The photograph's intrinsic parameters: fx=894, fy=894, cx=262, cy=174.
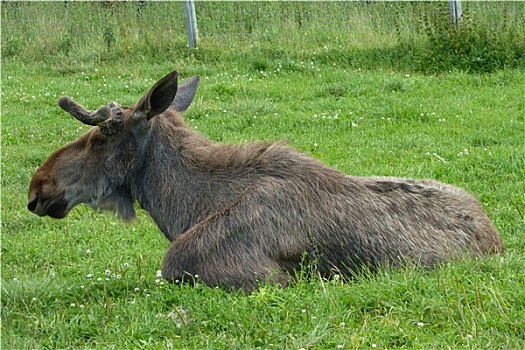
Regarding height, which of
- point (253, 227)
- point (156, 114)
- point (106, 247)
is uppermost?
point (156, 114)

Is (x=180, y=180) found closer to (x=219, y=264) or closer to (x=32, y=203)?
(x=219, y=264)

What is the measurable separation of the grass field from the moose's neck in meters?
→ 0.49

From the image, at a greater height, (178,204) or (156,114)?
(156,114)

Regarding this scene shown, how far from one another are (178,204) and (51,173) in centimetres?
103

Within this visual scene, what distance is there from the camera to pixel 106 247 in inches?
304

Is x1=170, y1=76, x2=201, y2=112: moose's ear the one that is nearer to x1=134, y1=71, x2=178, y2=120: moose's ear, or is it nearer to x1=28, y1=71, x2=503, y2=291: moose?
x1=28, y1=71, x2=503, y2=291: moose

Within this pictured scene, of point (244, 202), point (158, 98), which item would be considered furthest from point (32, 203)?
point (244, 202)

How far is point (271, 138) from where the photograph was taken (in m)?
11.1

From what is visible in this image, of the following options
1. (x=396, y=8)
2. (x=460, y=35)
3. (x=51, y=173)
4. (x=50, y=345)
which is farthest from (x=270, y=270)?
(x=396, y=8)

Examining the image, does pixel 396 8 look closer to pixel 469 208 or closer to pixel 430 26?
pixel 430 26

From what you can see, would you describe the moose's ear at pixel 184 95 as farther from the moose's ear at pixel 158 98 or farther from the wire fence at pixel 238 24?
the wire fence at pixel 238 24

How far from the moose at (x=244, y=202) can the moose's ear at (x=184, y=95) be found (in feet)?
1.18

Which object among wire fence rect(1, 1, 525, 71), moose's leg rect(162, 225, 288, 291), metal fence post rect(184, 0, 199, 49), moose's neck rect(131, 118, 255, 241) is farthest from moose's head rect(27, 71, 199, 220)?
metal fence post rect(184, 0, 199, 49)

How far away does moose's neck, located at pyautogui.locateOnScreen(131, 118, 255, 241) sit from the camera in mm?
6531
